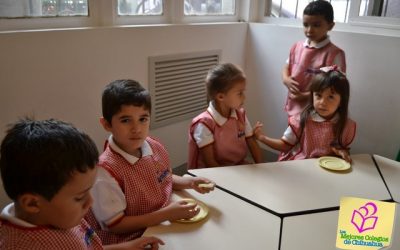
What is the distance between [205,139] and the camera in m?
1.92

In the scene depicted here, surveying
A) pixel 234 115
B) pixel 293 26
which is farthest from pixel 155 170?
pixel 293 26

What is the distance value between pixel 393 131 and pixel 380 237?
169 centimetres

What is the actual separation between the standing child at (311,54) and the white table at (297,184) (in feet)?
2.84

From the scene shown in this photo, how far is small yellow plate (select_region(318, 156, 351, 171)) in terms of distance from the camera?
5.58 ft

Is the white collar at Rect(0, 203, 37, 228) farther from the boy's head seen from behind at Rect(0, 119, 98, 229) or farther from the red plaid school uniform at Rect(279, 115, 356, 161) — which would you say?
the red plaid school uniform at Rect(279, 115, 356, 161)

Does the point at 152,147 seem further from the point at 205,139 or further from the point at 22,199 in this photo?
the point at 22,199

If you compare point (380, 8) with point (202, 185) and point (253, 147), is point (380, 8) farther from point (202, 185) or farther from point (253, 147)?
point (202, 185)

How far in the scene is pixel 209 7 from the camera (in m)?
3.15

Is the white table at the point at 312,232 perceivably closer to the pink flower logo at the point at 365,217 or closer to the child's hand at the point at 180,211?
the pink flower logo at the point at 365,217

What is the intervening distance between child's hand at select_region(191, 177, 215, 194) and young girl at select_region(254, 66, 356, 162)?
0.67 m

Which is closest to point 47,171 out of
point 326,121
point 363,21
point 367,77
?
point 326,121

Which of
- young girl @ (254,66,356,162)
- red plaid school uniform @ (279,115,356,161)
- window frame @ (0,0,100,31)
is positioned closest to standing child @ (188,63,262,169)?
young girl @ (254,66,356,162)

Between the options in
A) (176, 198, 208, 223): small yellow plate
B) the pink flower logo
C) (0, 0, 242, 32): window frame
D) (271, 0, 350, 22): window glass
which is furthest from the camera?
(271, 0, 350, 22): window glass

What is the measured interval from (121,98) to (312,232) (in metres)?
0.80
